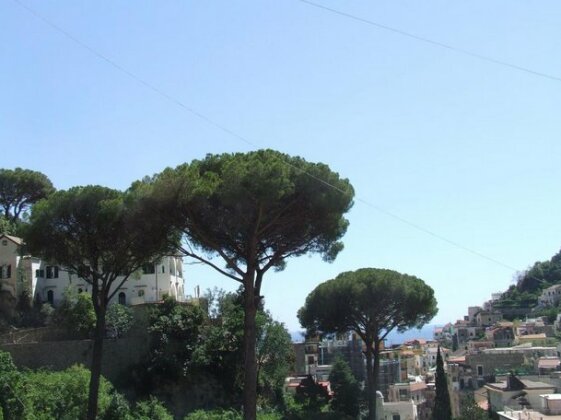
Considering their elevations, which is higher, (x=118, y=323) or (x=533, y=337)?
(x=118, y=323)

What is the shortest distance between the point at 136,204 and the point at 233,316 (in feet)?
37.3

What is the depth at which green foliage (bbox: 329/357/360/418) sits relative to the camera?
106 ft

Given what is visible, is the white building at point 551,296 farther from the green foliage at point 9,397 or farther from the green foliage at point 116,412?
the green foliage at point 9,397

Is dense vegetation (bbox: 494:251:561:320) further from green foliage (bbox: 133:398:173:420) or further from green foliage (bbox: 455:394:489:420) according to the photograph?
green foliage (bbox: 133:398:173:420)

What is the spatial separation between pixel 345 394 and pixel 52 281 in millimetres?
15880

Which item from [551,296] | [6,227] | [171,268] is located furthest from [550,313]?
[6,227]

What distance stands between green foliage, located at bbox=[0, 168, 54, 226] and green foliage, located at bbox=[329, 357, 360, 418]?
788 inches

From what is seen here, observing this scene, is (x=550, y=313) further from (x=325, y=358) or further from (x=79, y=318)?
(x=79, y=318)

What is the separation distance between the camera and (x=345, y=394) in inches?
1287

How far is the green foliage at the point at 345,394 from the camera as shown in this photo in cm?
3244

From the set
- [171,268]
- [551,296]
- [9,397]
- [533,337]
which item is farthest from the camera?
[551,296]

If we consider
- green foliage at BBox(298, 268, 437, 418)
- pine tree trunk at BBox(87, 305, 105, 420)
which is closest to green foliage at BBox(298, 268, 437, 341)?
green foliage at BBox(298, 268, 437, 418)

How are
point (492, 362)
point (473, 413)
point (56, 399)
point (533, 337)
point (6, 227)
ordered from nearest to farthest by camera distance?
point (56, 399) < point (473, 413) < point (6, 227) < point (492, 362) < point (533, 337)

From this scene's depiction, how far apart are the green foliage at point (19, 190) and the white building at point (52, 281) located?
7.14 metres
